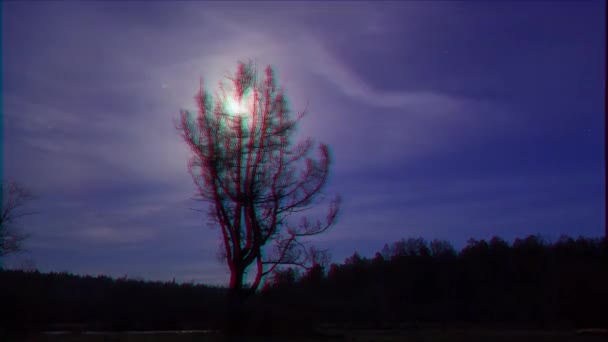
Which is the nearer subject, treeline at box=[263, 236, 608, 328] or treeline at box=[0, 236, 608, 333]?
treeline at box=[0, 236, 608, 333]

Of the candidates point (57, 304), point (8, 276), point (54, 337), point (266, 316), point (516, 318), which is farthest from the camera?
point (516, 318)

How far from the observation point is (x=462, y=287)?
2276 inches

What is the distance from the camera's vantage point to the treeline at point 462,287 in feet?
101

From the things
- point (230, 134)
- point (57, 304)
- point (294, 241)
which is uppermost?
point (230, 134)

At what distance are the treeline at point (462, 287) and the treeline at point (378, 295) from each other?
101 mm

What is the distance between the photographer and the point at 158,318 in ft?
75.2

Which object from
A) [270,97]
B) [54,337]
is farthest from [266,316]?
[270,97]

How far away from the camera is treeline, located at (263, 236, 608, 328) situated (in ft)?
101

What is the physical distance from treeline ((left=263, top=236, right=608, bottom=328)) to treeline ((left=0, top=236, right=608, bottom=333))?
0.33 ft

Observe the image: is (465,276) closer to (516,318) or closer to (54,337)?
(516,318)

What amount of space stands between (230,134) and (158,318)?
9.34 meters

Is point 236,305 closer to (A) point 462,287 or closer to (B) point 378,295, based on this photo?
(B) point 378,295

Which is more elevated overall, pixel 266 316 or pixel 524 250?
pixel 524 250

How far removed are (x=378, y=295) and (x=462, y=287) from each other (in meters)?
14.3
